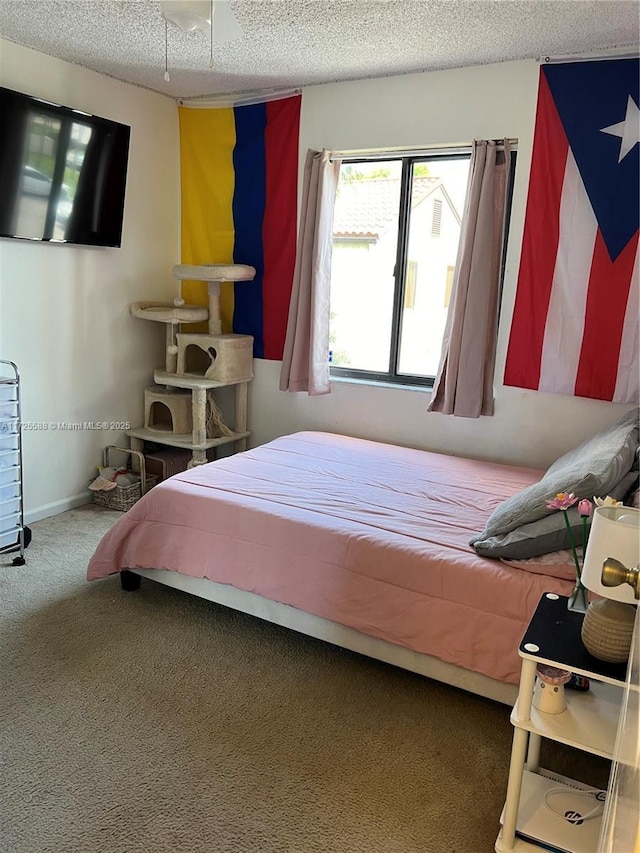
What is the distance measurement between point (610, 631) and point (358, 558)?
0.98 metres

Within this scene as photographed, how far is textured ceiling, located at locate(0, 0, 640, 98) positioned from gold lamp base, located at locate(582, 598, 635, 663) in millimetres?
2256

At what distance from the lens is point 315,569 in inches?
94.1

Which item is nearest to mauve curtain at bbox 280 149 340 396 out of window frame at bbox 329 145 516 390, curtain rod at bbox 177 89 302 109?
window frame at bbox 329 145 516 390

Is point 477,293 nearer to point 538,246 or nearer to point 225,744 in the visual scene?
point 538,246

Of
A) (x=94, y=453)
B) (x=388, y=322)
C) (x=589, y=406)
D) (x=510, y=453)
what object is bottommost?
(x=94, y=453)

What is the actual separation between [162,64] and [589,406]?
2.84 meters

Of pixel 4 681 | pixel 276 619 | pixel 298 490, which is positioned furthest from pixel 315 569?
pixel 4 681

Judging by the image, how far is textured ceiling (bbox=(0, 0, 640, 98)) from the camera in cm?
261

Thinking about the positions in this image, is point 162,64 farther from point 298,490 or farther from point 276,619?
point 276,619

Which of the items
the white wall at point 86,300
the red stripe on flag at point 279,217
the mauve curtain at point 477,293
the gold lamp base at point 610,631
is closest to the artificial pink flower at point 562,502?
the gold lamp base at point 610,631

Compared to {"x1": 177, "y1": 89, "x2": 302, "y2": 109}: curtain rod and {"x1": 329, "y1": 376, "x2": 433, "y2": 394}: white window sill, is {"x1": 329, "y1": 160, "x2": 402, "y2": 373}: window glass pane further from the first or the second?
{"x1": 177, "y1": 89, "x2": 302, "y2": 109}: curtain rod

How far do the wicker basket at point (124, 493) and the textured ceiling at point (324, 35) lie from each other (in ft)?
7.16

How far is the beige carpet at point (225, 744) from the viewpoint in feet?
5.61

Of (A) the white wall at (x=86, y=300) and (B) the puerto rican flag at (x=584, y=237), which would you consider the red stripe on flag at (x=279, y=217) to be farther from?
(B) the puerto rican flag at (x=584, y=237)
